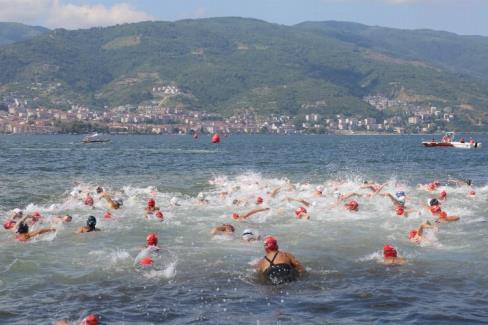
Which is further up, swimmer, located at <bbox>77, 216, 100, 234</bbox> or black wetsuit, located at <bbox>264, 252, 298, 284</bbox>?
black wetsuit, located at <bbox>264, 252, 298, 284</bbox>

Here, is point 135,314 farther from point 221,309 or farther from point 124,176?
point 124,176

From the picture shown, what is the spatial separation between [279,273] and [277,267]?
0.49 ft

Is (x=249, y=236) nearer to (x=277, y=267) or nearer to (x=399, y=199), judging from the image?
(x=277, y=267)

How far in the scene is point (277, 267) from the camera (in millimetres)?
14898

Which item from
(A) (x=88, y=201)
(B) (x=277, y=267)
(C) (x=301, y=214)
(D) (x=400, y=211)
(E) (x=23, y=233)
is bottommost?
(A) (x=88, y=201)

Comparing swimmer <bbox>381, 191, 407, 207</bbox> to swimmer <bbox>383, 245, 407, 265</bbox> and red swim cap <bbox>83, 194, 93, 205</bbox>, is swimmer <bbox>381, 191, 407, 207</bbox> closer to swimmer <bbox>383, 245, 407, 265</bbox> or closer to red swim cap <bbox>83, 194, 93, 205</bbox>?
swimmer <bbox>383, 245, 407, 265</bbox>

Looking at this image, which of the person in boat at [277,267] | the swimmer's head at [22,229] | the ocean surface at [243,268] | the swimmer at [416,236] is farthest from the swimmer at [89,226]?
the swimmer at [416,236]

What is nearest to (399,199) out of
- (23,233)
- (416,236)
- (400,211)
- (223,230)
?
(400,211)

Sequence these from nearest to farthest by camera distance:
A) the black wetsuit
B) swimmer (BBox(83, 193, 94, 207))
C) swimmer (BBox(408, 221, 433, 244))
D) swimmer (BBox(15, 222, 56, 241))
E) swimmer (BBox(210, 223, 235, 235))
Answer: the black wetsuit < swimmer (BBox(408, 221, 433, 244)) < swimmer (BBox(15, 222, 56, 241)) < swimmer (BBox(210, 223, 235, 235)) < swimmer (BBox(83, 193, 94, 207))

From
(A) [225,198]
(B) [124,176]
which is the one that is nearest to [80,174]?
(B) [124,176]

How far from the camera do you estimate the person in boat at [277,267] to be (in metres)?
14.8

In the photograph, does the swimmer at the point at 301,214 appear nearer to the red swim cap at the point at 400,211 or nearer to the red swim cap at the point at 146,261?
the red swim cap at the point at 400,211

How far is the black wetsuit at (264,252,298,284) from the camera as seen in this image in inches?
582

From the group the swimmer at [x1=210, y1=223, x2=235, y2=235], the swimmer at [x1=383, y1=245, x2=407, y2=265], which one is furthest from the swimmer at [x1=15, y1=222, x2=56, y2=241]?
the swimmer at [x1=383, y1=245, x2=407, y2=265]
